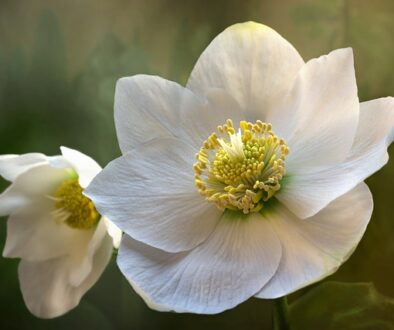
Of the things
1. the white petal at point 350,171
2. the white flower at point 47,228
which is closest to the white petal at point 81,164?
the white flower at point 47,228

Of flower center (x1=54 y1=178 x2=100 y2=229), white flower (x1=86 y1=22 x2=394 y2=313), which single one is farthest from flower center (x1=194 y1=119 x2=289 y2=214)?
flower center (x1=54 y1=178 x2=100 y2=229)

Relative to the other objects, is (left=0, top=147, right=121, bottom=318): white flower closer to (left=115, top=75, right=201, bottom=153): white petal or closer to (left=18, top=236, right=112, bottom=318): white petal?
(left=18, top=236, right=112, bottom=318): white petal

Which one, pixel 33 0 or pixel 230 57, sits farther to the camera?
pixel 33 0

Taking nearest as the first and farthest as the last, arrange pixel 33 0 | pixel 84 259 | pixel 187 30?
pixel 84 259 → pixel 187 30 → pixel 33 0

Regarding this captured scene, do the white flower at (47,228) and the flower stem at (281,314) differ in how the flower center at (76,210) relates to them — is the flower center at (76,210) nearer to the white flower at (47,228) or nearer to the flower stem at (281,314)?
the white flower at (47,228)

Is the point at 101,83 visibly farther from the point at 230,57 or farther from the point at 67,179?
the point at 230,57

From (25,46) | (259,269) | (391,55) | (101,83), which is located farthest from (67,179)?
(391,55)
